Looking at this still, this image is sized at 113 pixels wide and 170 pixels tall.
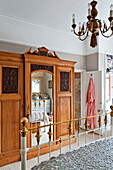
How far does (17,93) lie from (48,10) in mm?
1735

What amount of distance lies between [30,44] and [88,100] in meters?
2.27

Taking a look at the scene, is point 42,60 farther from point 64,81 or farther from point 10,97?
point 10,97

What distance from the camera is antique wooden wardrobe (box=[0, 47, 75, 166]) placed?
2.63 m

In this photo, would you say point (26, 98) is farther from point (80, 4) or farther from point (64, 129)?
point (80, 4)

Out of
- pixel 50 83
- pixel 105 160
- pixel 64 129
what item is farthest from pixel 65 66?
pixel 105 160

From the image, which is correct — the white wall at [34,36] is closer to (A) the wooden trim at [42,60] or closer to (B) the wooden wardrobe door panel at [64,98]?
(A) the wooden trim at [42,60]

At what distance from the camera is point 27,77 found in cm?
288

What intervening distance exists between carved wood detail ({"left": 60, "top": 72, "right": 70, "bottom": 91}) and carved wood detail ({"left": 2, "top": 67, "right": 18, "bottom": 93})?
42.6 inches

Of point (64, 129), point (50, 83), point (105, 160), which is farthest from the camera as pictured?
point (64, 129)

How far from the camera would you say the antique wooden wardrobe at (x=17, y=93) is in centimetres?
263

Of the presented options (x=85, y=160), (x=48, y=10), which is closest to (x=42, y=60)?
(x=48, y=10)

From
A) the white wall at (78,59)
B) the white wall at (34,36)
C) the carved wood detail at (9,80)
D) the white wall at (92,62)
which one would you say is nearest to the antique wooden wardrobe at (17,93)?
the carved wood detail at (9,80)

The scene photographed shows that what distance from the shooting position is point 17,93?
9.21 ft

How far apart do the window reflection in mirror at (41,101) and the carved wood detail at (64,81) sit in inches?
12.7
